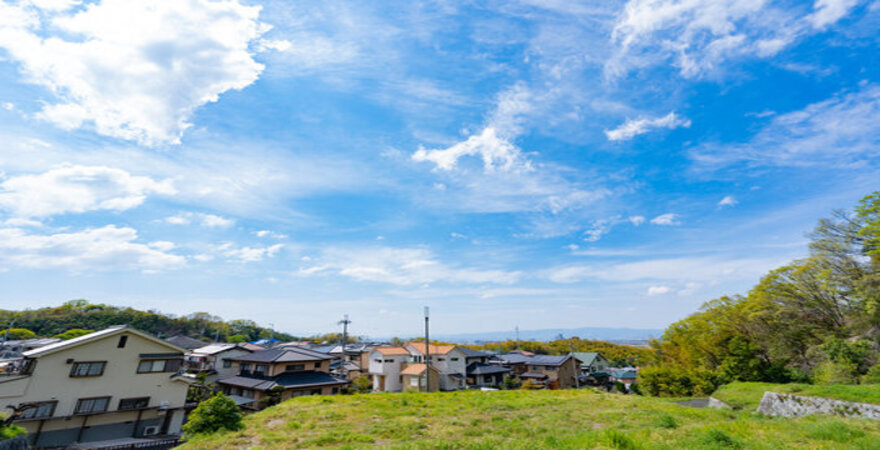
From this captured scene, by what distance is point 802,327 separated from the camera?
24500 millimetres

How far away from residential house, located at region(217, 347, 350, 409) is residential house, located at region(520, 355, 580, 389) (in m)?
26.3

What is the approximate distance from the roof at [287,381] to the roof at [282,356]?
1147mm

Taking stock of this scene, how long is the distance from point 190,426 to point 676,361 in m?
43.0

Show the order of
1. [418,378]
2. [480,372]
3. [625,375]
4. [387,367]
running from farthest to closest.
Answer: [625,375]
[480,372]
[387,367]
[418,378]

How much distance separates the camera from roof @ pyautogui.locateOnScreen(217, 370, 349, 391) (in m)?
25.6

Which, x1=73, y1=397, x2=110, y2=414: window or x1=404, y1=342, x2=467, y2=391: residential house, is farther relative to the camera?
x1=404, y1=342, x2=467, y2=391: residential house

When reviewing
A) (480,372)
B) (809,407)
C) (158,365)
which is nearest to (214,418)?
(158,365)

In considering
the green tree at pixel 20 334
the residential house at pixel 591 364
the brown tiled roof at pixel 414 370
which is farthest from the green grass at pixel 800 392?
the green tree at pixel 20 334

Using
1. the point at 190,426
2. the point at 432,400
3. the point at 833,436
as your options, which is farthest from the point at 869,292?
the point at 190,426

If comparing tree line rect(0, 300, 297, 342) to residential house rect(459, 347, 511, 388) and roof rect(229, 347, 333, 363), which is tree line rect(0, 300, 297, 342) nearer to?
roof rect(229, 347, 333, 363)

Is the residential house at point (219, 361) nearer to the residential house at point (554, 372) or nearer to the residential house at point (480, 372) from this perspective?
the residential house at point (480, 372)

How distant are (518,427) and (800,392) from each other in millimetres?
12468

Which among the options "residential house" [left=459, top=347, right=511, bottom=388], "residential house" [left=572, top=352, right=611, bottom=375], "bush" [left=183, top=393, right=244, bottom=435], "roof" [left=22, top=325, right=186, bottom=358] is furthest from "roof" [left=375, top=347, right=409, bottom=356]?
"residential house" [left=572, top=352, right=611, bottom=375]

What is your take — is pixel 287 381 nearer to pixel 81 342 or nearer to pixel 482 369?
pixel 81 342
